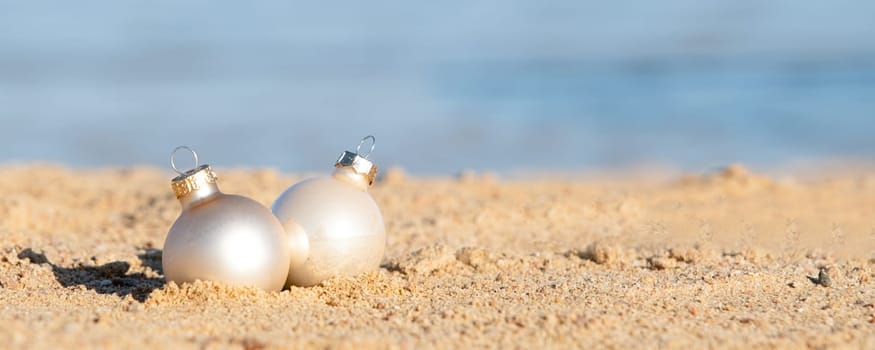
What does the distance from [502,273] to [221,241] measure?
184 cm

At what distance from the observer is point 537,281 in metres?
5.49

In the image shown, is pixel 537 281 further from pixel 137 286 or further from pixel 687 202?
pixel 687 202

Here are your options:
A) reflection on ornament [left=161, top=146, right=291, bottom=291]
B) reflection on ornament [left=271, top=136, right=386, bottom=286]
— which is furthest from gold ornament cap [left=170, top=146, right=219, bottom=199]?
reflection on ornament [left=271, top=136, right=386, bottom=286]

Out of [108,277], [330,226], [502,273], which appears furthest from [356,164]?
[108,277]

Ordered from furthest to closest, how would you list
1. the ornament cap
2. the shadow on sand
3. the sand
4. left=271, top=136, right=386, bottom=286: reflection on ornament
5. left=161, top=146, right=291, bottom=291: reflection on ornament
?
the shadow on sand → left=271, top=136, right=386, bottom=286: reflection on ornament → the ornament cap → left=161, top=146, right=291, bottom=291: reflection on ornament → the sand

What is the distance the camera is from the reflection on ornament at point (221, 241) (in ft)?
14.9

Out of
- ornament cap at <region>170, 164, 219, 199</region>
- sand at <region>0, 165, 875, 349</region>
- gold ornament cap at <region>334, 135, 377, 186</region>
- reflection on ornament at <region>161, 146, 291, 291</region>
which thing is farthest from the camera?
gold ornament cap at <region>334, 135, 377, 186</region>

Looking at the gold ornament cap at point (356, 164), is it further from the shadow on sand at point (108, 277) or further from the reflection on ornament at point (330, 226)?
the shadow on sand at point (108, 277)

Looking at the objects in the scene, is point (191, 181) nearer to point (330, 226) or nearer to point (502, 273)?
point (330, 226)

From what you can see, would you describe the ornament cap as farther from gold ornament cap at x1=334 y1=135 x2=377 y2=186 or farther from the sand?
gold ornament cap at x1=334 y1=135 x2=377 y2=186

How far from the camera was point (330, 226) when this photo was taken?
484 cm

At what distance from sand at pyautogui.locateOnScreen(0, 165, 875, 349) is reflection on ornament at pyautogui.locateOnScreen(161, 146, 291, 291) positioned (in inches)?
3.5

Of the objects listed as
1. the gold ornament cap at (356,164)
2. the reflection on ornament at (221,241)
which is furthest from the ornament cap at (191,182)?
the gold ornament cap at (356,164)

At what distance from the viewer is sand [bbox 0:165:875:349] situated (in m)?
4.07
